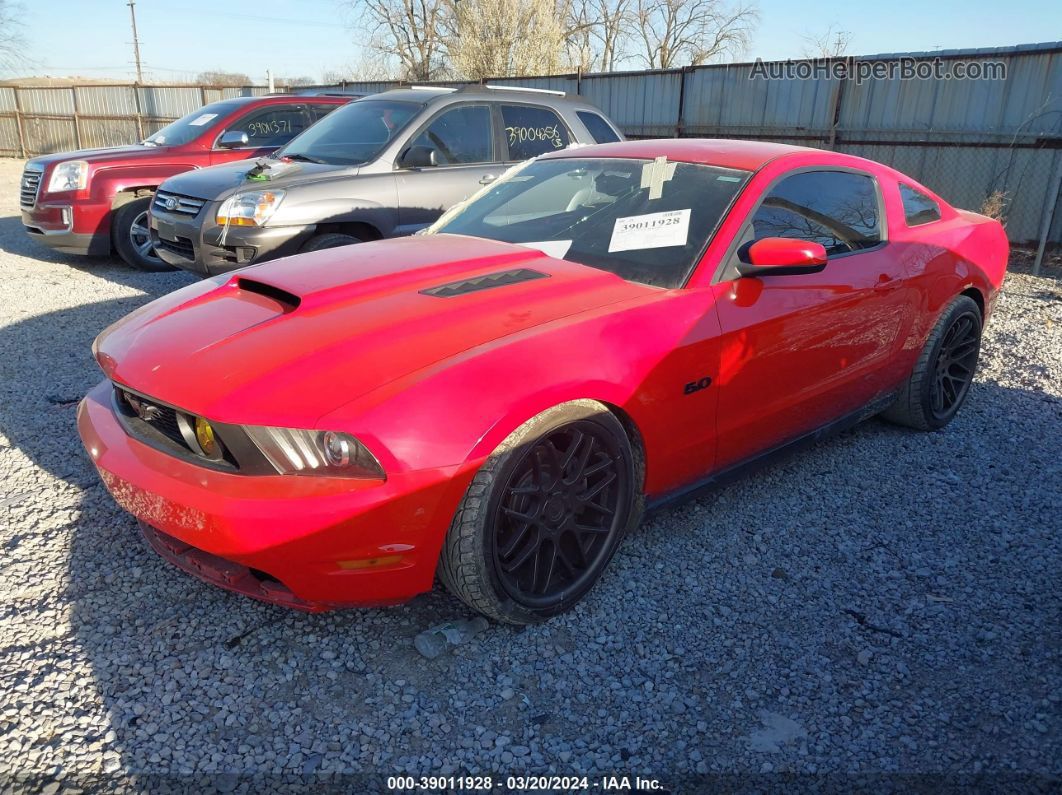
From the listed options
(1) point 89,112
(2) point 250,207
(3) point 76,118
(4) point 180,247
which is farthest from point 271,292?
(1) point 89,112

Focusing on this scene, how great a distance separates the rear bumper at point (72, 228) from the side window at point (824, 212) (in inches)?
281

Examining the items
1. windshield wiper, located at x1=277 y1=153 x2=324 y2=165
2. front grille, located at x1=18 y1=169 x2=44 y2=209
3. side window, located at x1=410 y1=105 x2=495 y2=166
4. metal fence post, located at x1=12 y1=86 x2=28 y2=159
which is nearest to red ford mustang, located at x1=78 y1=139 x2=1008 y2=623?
side window, located at x1=410 y1=105 x2=495 y2=166

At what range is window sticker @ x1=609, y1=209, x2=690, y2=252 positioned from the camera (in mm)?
3203

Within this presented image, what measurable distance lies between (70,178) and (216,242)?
9.93 feet

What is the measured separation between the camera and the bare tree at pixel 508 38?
20797 mm

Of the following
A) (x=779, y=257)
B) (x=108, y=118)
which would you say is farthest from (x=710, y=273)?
(x=108, y=118)

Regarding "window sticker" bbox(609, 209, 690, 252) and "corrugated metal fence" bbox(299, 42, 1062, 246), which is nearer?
"window sticker" bbox(609, 209, 690, 252)

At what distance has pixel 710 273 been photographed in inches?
121

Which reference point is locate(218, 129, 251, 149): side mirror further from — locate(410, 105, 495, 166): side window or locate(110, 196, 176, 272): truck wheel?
locate(410, 105, 495, 166): side window

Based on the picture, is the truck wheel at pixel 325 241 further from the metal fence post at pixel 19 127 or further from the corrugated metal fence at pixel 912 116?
the metal fence post at pixel 19 127

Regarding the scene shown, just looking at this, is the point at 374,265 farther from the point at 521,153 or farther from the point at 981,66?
the point at 981,66

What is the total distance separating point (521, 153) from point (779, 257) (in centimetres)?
451

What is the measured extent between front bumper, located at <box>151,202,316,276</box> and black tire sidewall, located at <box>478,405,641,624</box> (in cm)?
400

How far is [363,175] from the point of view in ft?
20.5
